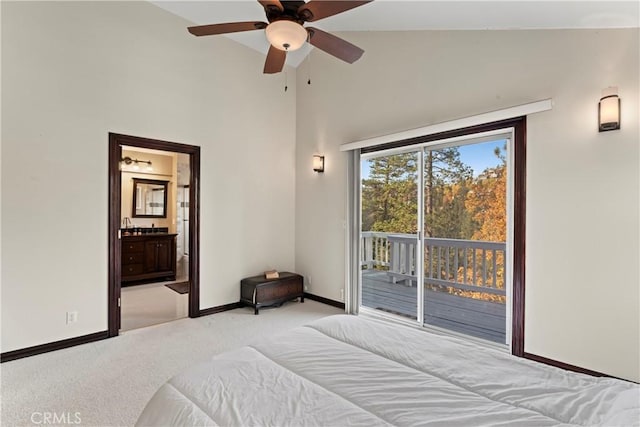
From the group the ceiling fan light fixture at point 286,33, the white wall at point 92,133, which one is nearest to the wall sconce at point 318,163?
the white wall at point 92,133

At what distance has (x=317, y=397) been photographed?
1271 millimetres

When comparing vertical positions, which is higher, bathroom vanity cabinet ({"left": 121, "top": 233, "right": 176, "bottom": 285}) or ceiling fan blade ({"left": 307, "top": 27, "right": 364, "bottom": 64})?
ceiling fan blade ({"left": 307, "top": 27, "right": 364, "bottom": 64})

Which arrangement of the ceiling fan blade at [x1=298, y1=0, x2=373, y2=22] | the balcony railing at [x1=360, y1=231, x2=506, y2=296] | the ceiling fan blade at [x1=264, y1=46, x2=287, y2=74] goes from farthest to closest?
1. the balcony railing at [x1=360, y1=231, x2=506, y2=296]
2. the ceiling fan blade at [x1=264, y1=46, x2=287, y2=74]
3. the ceiling fan blade at [x1=298, y1=0, x2=373, y2=22]

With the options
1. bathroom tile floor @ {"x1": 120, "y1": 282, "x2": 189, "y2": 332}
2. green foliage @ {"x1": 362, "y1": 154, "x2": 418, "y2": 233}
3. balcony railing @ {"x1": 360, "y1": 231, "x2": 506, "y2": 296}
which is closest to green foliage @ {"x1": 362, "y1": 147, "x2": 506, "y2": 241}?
green foliage @ {"x1": 362, "y1": 154, "x2": 418, "y2": 233}

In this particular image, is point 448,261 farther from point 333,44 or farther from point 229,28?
point 229,28

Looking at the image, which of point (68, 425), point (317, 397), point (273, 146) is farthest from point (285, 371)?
point (273, 146)

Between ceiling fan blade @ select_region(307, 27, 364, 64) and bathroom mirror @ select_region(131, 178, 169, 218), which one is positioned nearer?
ceiling fan blade @ select_region(307, 27, 364, 64)

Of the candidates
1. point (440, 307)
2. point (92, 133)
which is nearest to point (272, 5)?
point (92, 133)

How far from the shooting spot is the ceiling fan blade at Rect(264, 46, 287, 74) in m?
2.72

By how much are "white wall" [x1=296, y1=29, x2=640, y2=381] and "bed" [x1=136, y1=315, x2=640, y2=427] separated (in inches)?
64.3

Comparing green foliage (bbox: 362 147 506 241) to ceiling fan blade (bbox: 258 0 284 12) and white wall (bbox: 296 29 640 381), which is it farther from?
ceiling fan blade (bbox: 258 0 284 12)

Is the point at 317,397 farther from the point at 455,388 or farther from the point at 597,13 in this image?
the point at 597,13

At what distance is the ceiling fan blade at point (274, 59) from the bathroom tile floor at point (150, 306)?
3271mm

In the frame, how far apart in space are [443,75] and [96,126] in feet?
12.3
